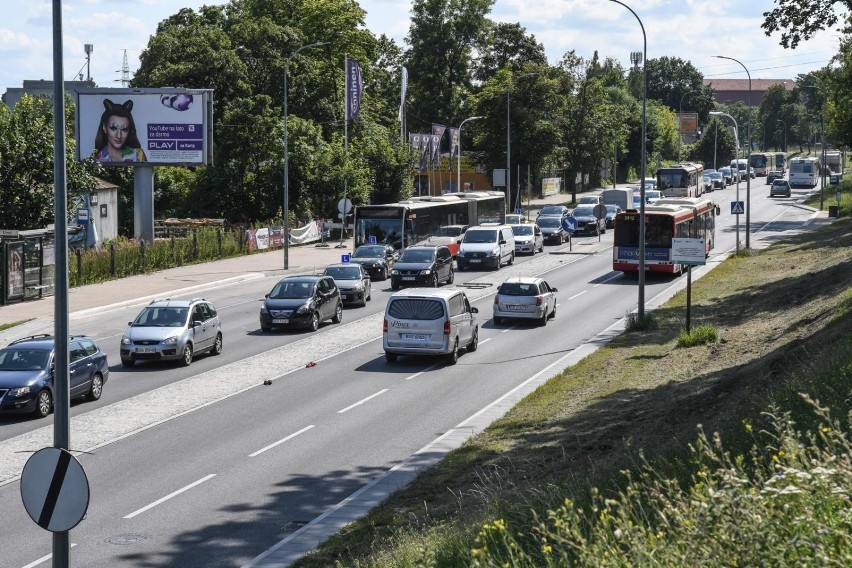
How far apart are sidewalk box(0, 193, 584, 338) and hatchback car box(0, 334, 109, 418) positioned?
7.88 metres

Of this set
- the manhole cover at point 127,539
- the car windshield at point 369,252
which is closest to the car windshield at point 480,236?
the car windshield at point 369,252

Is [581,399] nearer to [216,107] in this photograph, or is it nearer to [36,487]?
[36,487]

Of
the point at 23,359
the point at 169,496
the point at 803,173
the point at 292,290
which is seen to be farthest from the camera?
the point at 803,173

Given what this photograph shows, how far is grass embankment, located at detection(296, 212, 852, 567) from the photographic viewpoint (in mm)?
6573

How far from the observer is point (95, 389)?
23.5 metres

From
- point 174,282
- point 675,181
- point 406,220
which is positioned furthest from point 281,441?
point 675,181

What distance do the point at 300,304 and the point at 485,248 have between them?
18.3 meters

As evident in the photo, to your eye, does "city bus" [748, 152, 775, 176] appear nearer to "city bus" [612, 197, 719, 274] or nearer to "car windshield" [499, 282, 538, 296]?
"city bus" [612, 197, 719, 274]

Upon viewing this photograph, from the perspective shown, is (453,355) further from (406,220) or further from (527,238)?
(527,238)

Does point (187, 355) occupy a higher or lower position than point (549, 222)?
lower

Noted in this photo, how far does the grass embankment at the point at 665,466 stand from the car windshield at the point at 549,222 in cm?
2986

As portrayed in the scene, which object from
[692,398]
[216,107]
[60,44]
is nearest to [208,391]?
[692,398]

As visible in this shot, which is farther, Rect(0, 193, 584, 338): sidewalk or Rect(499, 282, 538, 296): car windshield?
Rect(0, 193, 584, 338): sidewalk

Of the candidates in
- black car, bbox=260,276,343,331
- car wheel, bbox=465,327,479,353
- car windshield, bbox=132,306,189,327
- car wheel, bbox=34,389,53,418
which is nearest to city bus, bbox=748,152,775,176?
black car, bbox=260,276,343,331
